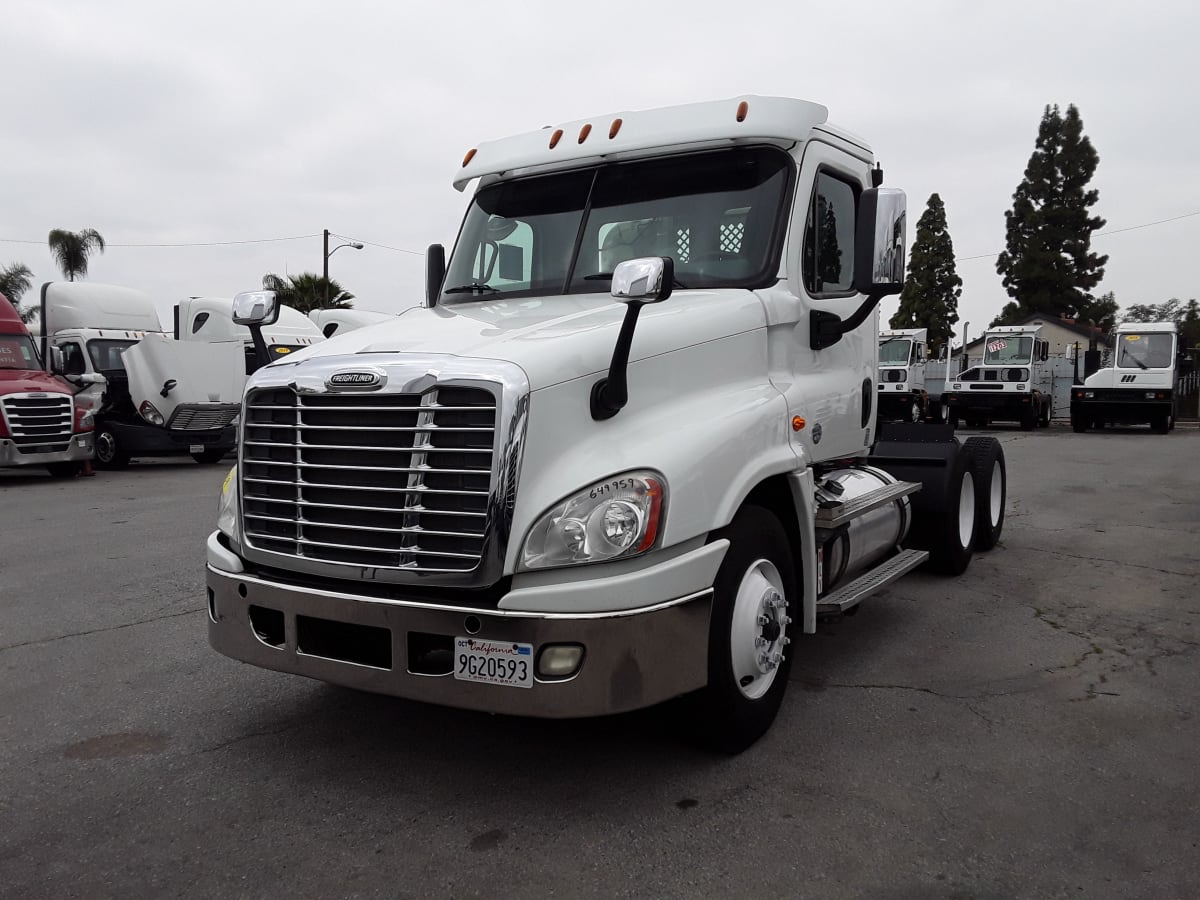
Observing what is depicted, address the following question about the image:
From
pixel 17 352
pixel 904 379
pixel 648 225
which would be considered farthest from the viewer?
→ pixel 904 379

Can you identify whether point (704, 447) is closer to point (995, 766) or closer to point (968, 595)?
point (995, 766)

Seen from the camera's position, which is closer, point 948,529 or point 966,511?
point 948,529

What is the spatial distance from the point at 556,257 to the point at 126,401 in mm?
14807

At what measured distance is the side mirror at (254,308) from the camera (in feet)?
14.2

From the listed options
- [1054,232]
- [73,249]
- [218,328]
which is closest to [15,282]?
[73,249]

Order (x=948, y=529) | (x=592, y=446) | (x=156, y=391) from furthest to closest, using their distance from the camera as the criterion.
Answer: (x=156, y=391)
(x=948, y=529)
(x=592, y=446)

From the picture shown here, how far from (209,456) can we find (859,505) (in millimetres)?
15527

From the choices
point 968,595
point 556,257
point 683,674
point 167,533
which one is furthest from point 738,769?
point 167,533

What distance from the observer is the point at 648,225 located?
14.5 feet

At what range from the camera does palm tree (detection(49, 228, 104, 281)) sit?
46875 mm

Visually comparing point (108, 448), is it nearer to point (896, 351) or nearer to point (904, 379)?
point (904, 379)

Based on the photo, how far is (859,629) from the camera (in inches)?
222

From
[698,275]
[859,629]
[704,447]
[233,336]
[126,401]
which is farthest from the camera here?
[233,336]

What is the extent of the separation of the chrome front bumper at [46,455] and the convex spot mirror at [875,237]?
1400 centimetres
